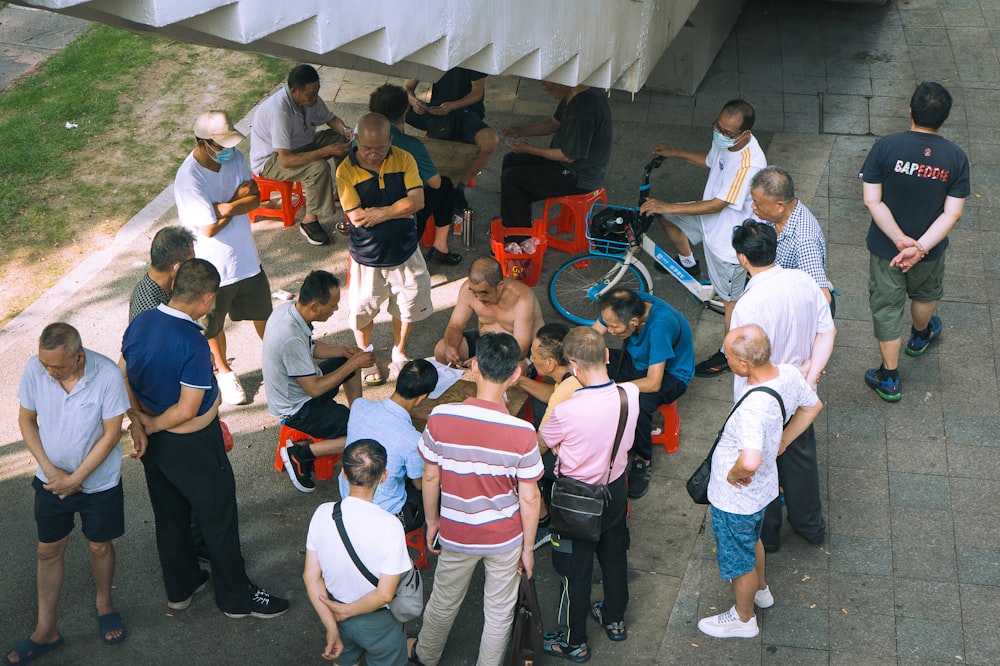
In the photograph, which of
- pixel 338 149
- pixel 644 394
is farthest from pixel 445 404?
pixel 338 149

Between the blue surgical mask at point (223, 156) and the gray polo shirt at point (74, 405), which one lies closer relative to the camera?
the gray polo shirt at point (74, 405)

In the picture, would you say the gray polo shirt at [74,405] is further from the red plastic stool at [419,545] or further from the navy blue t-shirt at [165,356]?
the red plastic stool at [419,545]

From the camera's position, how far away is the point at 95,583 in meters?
5.87

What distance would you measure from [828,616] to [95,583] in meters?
4.05

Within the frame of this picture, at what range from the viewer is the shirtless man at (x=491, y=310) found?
6199mm

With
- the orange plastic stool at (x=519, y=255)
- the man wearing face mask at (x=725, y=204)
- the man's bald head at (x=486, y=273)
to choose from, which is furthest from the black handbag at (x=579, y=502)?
the orange plastic stool at (x=519, y=255)

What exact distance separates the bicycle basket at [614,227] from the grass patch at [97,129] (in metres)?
4.36

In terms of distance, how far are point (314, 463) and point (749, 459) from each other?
2917mm

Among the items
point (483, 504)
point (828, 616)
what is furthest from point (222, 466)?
point (828, 616)

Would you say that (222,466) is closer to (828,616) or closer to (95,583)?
(95,583)

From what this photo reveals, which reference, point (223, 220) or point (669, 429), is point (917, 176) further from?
point (223, 220)

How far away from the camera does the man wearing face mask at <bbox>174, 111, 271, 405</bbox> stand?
6582 mm

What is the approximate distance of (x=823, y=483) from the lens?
647 cm

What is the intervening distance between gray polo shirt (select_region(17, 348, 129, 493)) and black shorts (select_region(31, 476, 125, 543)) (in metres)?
0.24
